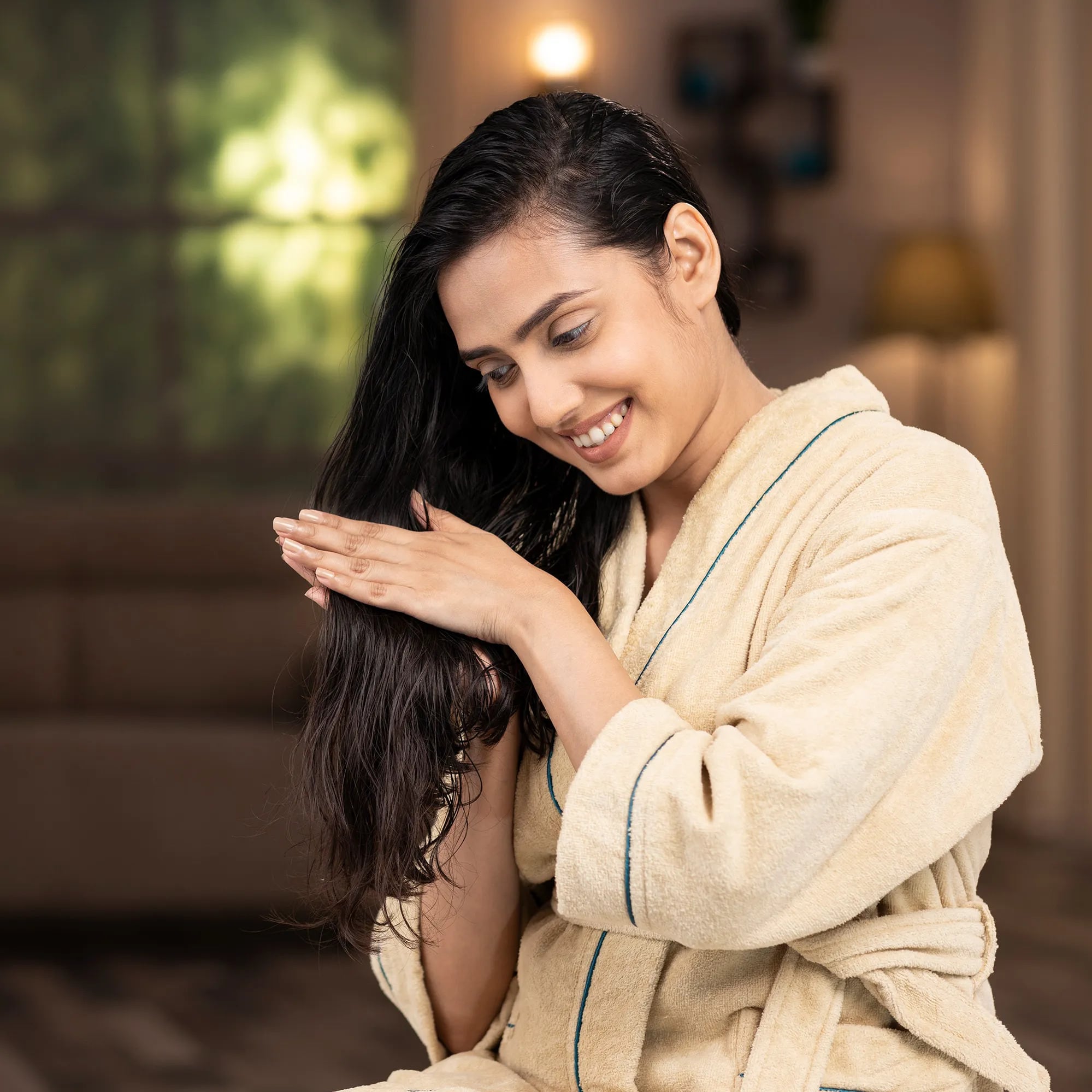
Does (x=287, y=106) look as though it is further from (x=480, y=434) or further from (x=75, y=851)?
(x=480, y=434)

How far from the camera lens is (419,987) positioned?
4.06ft

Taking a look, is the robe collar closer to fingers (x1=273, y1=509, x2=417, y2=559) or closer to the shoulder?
the shoulder

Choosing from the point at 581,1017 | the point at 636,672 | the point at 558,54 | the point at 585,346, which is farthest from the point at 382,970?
the point at 558,54

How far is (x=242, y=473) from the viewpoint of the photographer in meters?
4.85

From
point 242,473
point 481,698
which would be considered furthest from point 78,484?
point 481,698

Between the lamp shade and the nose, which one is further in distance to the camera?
the lamp shade

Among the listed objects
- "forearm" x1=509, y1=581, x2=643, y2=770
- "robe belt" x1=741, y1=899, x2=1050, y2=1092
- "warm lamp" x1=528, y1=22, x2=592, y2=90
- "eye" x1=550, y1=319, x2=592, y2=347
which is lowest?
"robe belt" x1=741, y1=899, x2=1050, y2=1092

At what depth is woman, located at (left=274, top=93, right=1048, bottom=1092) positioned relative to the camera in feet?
2.95

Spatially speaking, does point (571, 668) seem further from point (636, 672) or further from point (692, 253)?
point (692, 253)

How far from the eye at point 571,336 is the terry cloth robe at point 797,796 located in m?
0.20

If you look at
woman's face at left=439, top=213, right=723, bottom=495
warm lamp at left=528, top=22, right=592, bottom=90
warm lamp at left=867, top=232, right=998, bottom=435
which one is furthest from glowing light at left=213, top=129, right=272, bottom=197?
woman's face at left=439, top=213, right=723, bottom=495

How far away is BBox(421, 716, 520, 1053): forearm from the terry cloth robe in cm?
3

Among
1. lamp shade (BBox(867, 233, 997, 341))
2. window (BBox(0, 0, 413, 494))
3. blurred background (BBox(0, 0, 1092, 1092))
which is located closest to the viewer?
blurred background (BBox(0, 0, 1092, 1092))

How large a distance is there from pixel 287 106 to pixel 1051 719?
334 centimetres
